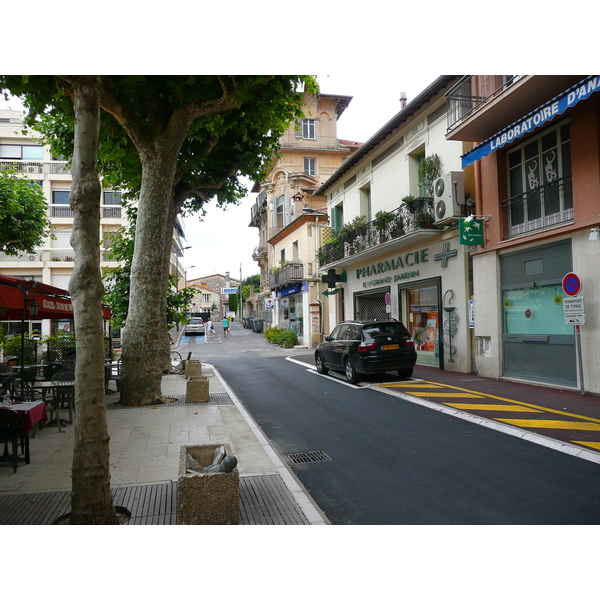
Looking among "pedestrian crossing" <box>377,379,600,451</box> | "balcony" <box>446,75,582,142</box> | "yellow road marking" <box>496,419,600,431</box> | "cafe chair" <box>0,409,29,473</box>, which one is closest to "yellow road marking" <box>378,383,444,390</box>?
"pedestrian crossing" <box>377,379,600,451</box>

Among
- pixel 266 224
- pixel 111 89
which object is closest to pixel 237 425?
pixel 111 89

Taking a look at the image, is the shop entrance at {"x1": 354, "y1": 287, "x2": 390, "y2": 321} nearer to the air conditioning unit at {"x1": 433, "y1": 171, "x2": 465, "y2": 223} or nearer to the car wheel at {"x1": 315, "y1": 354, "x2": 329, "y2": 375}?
the air conditioning unit at {"x1": 433, "y1": 171, "x2": 465, "y2": 223}

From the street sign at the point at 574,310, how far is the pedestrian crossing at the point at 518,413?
2.09 metres

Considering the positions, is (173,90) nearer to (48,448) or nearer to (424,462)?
(48,448)

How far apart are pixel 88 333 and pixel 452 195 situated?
1253 centimetres

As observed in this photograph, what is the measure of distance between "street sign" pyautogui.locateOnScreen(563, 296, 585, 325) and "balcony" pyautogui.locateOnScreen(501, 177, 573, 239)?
2066 millimetres

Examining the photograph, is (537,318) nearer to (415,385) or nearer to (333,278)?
(415,385)

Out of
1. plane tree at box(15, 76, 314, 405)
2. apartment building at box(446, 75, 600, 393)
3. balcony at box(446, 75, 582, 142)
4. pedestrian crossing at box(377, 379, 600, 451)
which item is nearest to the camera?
pedestrian crossing at box(377, 379, 600, 451)

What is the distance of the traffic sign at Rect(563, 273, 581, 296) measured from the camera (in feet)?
31.3

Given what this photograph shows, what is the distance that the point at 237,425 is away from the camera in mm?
7852

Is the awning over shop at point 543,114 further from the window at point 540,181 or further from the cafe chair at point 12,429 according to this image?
the cafe chair at point 12,429

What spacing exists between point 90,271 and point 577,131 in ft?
34.8

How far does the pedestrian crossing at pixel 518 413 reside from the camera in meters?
6.66

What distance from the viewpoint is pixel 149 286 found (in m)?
10.3
